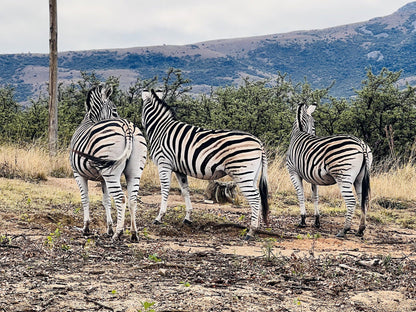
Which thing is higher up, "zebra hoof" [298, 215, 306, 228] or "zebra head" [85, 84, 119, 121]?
"zebra head" [85, 84, 119, 121]

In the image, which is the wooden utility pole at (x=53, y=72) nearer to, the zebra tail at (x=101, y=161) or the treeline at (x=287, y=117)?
the treeline at (x=287, y=117)

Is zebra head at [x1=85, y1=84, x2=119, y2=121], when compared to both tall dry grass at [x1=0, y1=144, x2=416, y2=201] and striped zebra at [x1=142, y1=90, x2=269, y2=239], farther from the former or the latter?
tall dry grass at [x1=0, y1=144, x2=416, y2=201]

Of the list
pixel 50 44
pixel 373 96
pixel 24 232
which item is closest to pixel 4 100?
pixel 50 44

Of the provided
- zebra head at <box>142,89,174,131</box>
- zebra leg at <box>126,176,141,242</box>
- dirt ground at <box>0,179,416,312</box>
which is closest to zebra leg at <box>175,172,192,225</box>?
dirt ground at <box>0,179,416,312</box>

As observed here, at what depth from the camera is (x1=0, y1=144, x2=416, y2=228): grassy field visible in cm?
981

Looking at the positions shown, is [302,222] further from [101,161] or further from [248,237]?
[101,161]

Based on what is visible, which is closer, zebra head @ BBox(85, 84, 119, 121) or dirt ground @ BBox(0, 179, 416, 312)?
dirt ground @ BBox(0, 179, 416, 312)

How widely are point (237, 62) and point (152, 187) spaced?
17198cm

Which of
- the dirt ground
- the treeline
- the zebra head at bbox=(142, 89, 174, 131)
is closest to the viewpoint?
the dirt ground

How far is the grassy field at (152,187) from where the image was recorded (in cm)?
981

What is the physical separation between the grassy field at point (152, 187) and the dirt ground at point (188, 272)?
2.06 m

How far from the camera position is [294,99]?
22.7m

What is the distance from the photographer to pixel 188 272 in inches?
190

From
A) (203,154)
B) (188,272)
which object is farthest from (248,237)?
(188,272)
